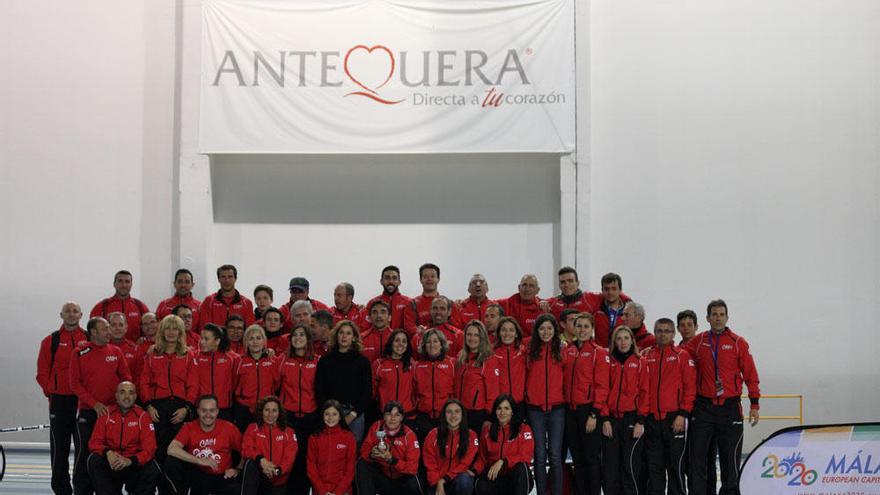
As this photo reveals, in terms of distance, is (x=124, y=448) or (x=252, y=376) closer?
(x=124, y=448)

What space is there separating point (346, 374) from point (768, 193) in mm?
6706

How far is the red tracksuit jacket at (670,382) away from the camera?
8484 mm

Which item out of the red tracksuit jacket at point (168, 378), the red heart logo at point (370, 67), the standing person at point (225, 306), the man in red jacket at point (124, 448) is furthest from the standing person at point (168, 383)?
the red heart logo at point (370, 67)

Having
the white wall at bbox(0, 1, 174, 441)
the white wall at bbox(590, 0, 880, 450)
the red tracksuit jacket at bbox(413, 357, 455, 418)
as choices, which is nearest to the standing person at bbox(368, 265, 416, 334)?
the red tracksuit jacket at bbox(413, 357, 455, 418)

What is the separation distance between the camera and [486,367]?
324 inches

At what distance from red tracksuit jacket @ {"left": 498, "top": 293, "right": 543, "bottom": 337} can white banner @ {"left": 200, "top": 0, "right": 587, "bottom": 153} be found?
9.37 ft

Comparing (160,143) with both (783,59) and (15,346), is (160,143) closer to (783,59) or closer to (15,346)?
(15,346)

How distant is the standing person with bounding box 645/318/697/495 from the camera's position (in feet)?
27.9

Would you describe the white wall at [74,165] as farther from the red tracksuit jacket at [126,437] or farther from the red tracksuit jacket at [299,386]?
the red tracksuit jacket at [299,386]

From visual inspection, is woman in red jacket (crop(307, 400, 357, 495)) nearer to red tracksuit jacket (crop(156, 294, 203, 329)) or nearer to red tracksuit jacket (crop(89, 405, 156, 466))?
red tracksuit jacket (crop(89, 405, 156, 466))

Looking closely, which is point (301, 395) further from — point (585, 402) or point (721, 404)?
point (721, 404)

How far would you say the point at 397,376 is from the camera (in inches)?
328

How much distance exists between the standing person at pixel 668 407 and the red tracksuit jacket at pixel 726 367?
23 cm

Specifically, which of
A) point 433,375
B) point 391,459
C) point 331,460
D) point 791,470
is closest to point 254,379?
point 331,460
